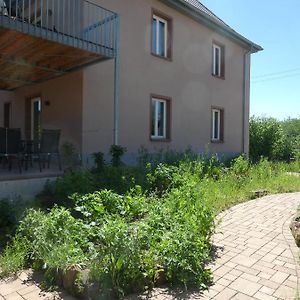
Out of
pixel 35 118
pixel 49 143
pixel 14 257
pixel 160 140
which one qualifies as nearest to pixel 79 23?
pixel 49 143

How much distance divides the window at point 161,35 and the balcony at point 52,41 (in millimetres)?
2390

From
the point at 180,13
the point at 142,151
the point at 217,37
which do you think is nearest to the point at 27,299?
the point at 142,151

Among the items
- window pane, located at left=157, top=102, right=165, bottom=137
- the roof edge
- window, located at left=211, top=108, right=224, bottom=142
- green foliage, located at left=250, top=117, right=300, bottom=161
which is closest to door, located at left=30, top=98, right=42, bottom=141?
window pane, located at left=157, top=102, right=165, bottom=137

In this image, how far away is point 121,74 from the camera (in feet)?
30.9

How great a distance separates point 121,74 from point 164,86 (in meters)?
2.03

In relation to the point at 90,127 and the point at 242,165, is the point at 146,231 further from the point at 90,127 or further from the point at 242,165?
the point at 242,165

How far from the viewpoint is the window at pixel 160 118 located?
35.6ft

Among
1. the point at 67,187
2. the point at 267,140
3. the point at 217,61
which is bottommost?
the point at 67,187

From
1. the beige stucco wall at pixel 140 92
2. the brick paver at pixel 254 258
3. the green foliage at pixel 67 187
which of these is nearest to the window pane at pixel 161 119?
the beige stucco wall at pixel 140 92

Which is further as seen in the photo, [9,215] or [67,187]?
[67,187]

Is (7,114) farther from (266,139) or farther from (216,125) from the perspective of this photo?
(266,139)

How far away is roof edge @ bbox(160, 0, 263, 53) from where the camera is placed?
36.6ft

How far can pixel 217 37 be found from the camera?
13.6 m

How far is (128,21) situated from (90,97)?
2.87 meters
